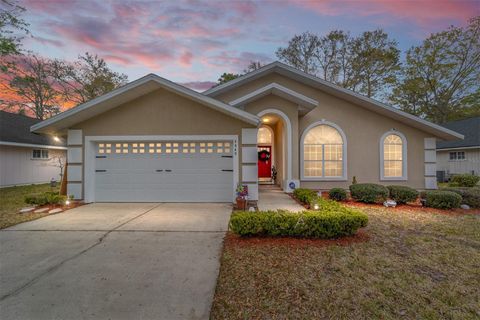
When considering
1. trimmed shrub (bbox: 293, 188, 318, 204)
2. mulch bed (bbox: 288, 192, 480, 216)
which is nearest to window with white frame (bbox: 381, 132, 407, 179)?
mulch bed (bbox: 288, 192, 480, 216)

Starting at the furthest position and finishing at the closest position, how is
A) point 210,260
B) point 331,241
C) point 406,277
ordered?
point 331,241
point 210,260
point 406,277

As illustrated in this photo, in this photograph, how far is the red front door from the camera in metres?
13.4

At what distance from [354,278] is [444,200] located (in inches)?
265

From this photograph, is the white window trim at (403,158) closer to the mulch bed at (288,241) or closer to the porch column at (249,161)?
the porch column at (249,161)

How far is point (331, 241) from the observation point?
15.0 ft

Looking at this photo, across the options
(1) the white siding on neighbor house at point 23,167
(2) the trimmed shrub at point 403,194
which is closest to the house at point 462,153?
(2) the trimmed shrub at point 403,194

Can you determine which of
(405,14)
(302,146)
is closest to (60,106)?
(302,146)

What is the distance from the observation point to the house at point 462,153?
54.0ft

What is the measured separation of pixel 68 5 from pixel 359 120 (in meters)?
14.2

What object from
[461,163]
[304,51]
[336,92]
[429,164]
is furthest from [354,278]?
[304,51]

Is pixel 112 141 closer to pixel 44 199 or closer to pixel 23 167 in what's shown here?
pixel 44 199

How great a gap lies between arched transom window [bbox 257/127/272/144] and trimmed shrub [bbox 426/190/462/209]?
25.6ft

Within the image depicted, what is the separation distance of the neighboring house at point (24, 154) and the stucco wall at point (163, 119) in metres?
7.42

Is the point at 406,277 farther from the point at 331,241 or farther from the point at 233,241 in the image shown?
the point at 233,241
